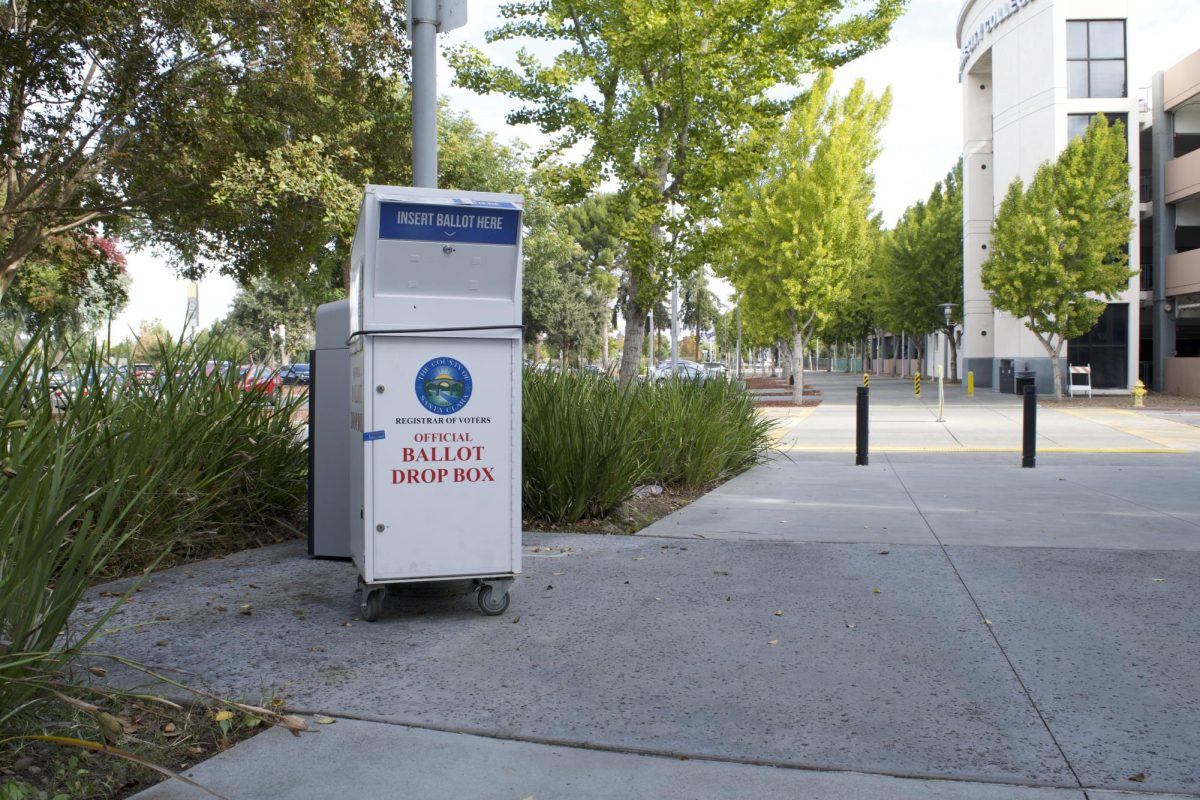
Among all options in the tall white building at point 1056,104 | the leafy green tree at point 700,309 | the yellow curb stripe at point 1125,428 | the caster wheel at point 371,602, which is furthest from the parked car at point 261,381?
the leafy green tree at point 700,309

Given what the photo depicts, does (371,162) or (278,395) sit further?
A: (371,162)

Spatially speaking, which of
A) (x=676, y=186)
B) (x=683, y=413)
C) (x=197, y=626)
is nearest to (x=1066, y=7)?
(x=676, y=186)

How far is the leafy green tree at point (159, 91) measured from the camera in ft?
35.4

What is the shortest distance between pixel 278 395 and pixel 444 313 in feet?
10.4

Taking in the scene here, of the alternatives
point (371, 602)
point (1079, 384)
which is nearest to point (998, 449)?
point (371, 602)

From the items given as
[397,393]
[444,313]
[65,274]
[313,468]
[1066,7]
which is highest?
[1066,7]

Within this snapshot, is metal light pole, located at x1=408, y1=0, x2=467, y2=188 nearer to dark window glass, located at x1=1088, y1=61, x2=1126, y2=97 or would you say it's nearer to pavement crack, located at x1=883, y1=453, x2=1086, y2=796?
pavement crack, located at x1=883, y1=453, x2=1086, y2=796

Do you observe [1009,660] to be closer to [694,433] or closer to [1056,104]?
[694,433]

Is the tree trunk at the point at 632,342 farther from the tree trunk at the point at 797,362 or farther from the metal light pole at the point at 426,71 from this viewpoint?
the tree trunk at the point at 797,362

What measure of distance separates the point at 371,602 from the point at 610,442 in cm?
328

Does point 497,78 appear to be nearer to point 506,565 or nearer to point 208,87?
point 208,87

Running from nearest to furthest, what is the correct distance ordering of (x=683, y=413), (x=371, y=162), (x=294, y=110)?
(x=683, y=413) → (x=294, y=110) → (x=371, y=162)

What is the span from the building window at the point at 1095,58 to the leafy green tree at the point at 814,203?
7.71 metres

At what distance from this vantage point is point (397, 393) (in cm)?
477
